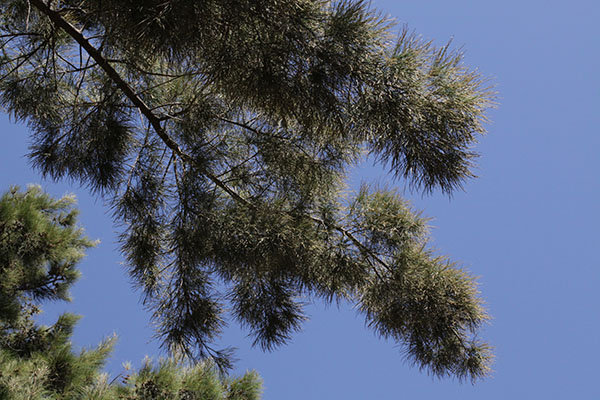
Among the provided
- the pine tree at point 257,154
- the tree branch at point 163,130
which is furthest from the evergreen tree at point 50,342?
the tree branch at point 163,130

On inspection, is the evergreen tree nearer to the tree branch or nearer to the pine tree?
the pine tree

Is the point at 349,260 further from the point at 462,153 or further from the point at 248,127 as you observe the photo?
the point at 462,153

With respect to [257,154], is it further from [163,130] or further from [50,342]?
[50,342]

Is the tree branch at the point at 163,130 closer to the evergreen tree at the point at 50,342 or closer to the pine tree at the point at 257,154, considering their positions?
the pine tree at the point at 257,154

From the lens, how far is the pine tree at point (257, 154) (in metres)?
1.30

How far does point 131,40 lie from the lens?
1.34 m

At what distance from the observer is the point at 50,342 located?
262 centimetres

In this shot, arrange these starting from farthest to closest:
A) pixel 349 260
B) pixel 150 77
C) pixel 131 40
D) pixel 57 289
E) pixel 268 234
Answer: pixel 57 289
pixel 150 77
pixel 349 260
pixel 268 234
pixel 131 40

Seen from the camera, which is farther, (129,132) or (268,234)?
(129,132)

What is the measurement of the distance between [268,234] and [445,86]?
2.52 ft

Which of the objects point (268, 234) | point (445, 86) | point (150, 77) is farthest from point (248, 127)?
point (445, 86)

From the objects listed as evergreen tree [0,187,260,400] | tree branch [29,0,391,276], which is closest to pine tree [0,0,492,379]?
tree branch [29,0,391,276]

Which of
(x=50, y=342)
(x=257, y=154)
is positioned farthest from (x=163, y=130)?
(x=50, y=342)

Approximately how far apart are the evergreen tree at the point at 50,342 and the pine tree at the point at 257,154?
0.23 m
